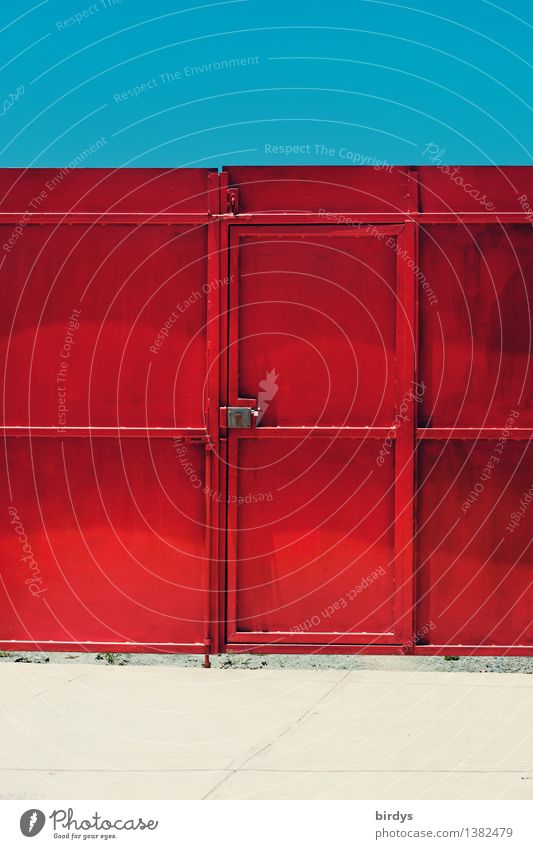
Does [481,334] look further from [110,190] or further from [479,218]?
[110,190]

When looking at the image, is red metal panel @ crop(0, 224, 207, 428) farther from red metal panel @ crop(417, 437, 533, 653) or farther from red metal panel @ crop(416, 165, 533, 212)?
red metal panel @ crop(417, 437, 533, 653)

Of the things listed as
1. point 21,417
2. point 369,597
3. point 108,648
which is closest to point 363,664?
point 369,597

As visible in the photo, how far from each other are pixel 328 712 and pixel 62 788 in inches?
65.9

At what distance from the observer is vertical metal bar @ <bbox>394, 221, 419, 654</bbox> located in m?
6.27

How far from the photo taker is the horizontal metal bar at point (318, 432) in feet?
20.6

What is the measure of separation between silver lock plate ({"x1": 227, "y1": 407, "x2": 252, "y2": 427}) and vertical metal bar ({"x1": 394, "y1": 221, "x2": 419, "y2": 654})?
0.90 metres

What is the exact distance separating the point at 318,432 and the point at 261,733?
196cm

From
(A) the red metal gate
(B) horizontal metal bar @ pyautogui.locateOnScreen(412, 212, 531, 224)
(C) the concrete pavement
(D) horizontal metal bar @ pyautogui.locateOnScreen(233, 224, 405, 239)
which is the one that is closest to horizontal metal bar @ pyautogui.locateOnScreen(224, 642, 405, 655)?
(A) the red metal gate

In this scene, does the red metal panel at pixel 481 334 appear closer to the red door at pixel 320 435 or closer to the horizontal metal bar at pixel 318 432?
the red door at pixel 320 435

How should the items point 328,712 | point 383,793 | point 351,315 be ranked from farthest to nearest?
point 351,315
point 328,712
point 383,793

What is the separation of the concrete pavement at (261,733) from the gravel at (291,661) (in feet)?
0.73

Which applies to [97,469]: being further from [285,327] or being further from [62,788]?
[62,788]

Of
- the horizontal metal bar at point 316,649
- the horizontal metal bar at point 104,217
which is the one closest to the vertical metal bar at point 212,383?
the horizontal metal bar at point 104,217

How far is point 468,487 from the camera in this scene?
631 cm
